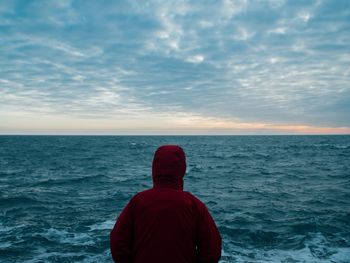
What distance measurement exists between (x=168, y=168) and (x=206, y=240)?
29.6 inches

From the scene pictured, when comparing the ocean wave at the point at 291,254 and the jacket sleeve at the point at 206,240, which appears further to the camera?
the ocean wave at the point at 291,254

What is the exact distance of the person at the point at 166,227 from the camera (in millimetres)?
2721

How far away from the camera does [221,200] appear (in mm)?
16703

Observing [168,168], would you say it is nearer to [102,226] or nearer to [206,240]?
[206,240]

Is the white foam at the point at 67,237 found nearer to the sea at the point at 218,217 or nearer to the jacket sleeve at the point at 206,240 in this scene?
the sea at the point at 218,217

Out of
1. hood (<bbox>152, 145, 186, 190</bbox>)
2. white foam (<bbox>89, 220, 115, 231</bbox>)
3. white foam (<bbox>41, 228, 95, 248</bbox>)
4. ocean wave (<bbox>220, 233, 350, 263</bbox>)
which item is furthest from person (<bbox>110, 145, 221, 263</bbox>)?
white foam (<bbox>89, 220, 115, 231</bbox>)

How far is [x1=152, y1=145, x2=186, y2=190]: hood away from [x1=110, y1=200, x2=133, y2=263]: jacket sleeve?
1.20 feet

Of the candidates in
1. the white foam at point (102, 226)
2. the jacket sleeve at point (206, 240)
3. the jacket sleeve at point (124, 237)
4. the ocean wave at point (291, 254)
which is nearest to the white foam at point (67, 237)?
the white foam at point (102, 226)

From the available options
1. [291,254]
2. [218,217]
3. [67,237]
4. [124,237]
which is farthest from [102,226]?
[124,237]

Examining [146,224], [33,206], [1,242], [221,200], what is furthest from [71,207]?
[146,224]

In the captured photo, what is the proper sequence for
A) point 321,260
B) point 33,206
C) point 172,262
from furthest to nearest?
A: 1. point 33,206
2. point 321,260
3. point 172,262

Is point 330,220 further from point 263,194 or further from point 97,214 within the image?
point 97,214

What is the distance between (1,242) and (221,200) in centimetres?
1068

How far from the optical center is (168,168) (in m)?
2.92
